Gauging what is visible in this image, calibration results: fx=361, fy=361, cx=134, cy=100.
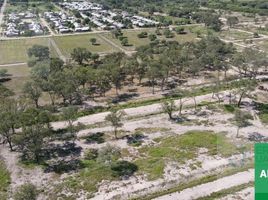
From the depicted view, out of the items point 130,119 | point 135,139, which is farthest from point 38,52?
point 135,139

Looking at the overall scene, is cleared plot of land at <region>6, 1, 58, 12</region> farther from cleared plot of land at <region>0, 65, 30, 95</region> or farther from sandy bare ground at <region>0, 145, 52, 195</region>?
sandy bare ground at <region>0, 145, 52, 195</region>

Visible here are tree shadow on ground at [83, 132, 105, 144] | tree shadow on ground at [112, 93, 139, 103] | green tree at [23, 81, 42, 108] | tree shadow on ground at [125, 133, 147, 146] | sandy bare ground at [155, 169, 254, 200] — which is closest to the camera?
sandy bare ground at [155, 169, 254, 200]

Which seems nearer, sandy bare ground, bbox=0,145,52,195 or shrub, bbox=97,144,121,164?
sandy bare ground, bbox=0,145,52,195

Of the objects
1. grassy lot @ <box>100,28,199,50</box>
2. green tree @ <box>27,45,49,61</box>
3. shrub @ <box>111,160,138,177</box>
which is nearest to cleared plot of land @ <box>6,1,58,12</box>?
grassy lot @ <box>100,28,199,50</box>

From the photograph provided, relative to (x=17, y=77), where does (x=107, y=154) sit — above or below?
above

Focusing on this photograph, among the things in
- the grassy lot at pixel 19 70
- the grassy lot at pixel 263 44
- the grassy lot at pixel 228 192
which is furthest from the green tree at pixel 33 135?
the grassy lot at pixel 263 44

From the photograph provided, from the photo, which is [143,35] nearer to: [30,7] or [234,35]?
[234,35]

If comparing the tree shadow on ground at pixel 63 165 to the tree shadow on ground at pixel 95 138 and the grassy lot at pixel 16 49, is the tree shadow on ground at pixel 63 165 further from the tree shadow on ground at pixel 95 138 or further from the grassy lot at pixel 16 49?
the grassy lot at pixel 16 49
